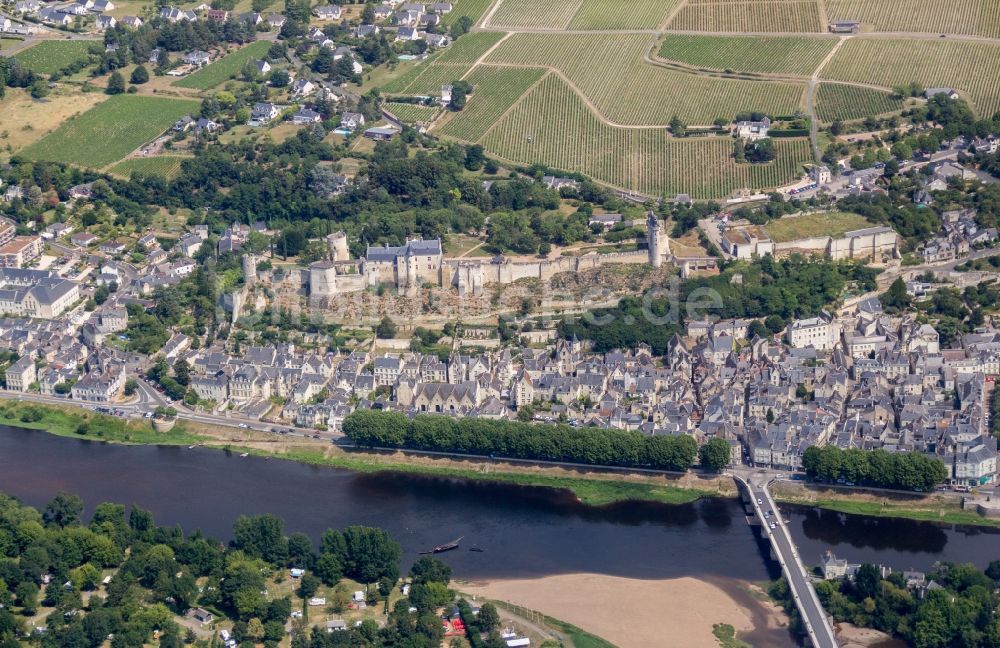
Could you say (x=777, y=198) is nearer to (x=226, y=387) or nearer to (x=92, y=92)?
(x=226, y=387)

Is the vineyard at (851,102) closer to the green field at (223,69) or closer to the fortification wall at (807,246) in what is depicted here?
the fortification wall at (807,246)

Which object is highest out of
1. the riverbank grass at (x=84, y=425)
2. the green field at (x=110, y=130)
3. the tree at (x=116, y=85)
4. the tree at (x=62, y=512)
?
the tree at (x=116, y=85)

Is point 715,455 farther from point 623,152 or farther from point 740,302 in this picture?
point 623,152

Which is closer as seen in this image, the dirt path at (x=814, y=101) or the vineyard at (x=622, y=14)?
the dirt path at (x=814, y=101)

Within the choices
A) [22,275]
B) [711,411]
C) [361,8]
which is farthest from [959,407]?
[361,8]

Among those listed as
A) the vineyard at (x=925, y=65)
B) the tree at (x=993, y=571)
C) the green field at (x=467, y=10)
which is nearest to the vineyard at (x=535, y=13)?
the green field at (x=467, y=10)

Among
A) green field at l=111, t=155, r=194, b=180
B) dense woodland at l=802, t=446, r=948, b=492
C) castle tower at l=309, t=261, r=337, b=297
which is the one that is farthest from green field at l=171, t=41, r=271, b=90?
dense woodland at l=802, t=446, r=948, b=492

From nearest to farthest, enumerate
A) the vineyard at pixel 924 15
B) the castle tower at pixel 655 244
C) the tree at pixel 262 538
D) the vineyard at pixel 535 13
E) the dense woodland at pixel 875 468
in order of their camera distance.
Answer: the tree at pixel 262 538 → the dense woodland at pixel 875 468 → the castle tower at pixel 655 244 → the vineyard at pixel 924 15 → the vineyard at pixel 535 13

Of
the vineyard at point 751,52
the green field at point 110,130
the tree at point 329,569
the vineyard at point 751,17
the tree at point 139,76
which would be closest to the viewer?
the tree at point 329,569
